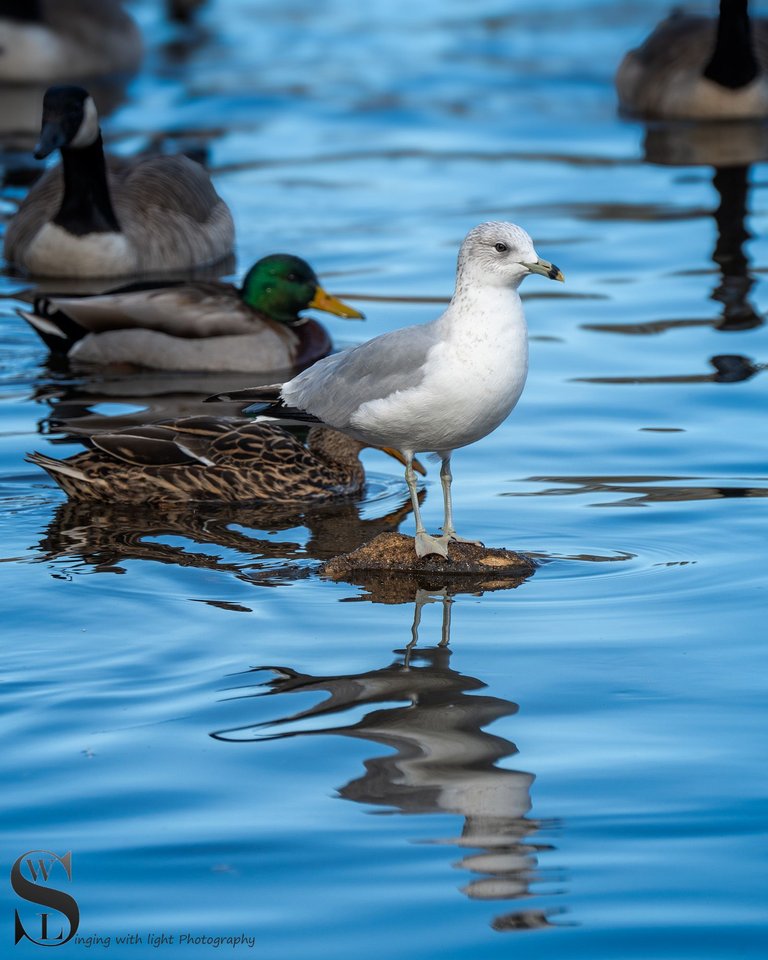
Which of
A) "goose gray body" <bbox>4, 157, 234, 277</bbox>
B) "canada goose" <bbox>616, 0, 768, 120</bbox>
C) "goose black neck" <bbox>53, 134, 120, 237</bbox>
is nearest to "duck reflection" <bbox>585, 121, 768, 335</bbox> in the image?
"canada goose" <bbox>616, 0, 768, 120</bbox>

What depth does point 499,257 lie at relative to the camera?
7.21 meters

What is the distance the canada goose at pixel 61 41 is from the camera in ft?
72.9

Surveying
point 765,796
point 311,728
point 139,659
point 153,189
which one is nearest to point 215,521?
point 139,659

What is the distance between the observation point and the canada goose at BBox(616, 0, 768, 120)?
19.0 metres

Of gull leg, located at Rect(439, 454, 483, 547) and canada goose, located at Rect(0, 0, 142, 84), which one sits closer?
gull leg, located at Rect(439, 454, 483, 547)

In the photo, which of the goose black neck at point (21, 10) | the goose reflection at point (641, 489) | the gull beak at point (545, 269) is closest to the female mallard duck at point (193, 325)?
the goose reflection at point (641, 489)

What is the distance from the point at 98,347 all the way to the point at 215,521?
3395mm

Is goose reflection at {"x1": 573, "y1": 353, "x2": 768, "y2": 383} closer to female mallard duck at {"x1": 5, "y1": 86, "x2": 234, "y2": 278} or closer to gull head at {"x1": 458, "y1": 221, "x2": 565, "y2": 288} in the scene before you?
gull head at {"x1": 458, "y1": 221, "x2": 565, "y2": 288}

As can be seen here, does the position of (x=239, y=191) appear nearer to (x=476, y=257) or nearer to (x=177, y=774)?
(x=476, y=257)

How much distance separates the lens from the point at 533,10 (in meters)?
27.4

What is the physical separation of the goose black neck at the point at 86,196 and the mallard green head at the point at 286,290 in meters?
2.81

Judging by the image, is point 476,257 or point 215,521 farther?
point 215,521

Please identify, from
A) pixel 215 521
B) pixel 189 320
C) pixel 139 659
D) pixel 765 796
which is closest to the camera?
pixel 765 796

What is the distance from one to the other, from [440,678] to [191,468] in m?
2.71
